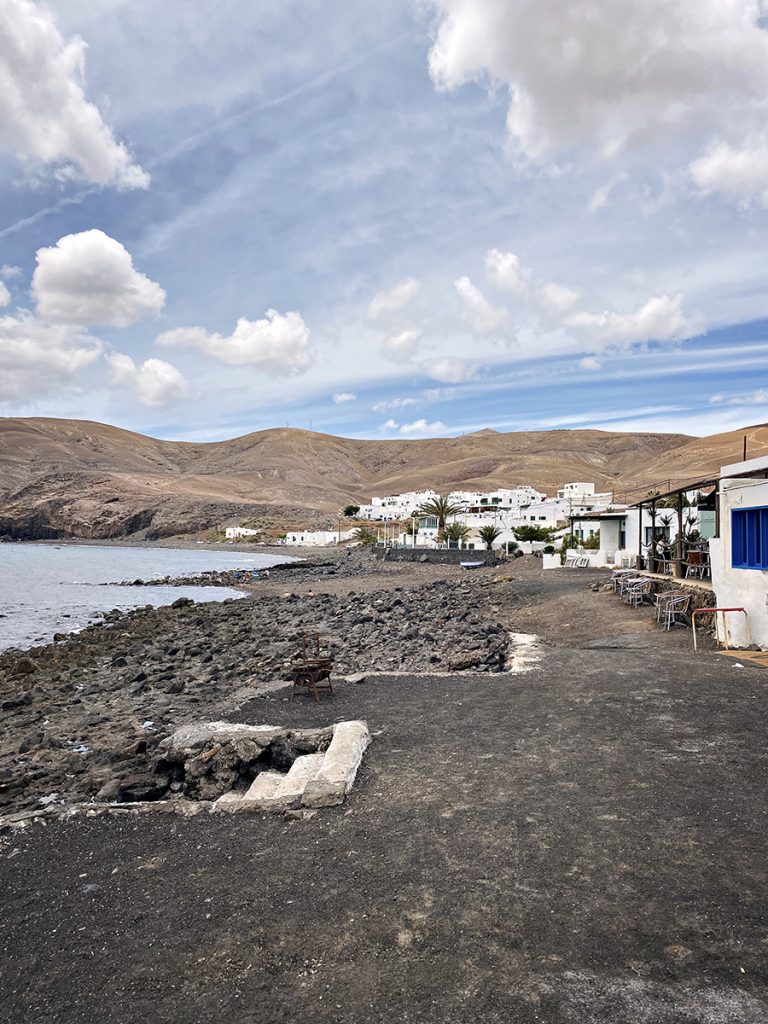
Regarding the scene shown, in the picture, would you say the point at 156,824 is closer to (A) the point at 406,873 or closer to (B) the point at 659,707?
(A) the point at 406,873

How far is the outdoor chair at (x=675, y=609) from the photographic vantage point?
52.4ft

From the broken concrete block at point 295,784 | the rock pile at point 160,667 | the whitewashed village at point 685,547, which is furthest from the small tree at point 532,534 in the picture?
the broken concrete block at point 295,784

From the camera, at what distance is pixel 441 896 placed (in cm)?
442

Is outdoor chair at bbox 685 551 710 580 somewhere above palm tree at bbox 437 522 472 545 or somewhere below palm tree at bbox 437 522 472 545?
below

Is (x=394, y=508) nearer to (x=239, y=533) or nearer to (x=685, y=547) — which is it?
(x=239, y=533)

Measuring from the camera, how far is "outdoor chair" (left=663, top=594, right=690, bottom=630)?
1596cm

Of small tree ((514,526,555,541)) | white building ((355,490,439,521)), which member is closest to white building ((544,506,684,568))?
small tree ((514,526,555,541))

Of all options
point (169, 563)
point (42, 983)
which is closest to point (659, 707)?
point (42, 983)

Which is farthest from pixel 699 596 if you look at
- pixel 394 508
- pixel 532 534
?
pixel 394 508

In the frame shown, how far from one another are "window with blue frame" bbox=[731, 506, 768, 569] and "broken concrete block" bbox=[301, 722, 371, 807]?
8.65 meters

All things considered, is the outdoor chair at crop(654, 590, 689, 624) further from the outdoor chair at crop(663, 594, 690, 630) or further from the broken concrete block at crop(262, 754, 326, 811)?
the broken concrete block at crop(262, 754, 326, 811)

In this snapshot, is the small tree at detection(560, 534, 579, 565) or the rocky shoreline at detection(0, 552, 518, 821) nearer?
the rocky shoreline at detection(0, 552, 518, 821)

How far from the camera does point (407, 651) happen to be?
17.8m

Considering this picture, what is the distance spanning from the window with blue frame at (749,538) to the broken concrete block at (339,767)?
28.4 feet
